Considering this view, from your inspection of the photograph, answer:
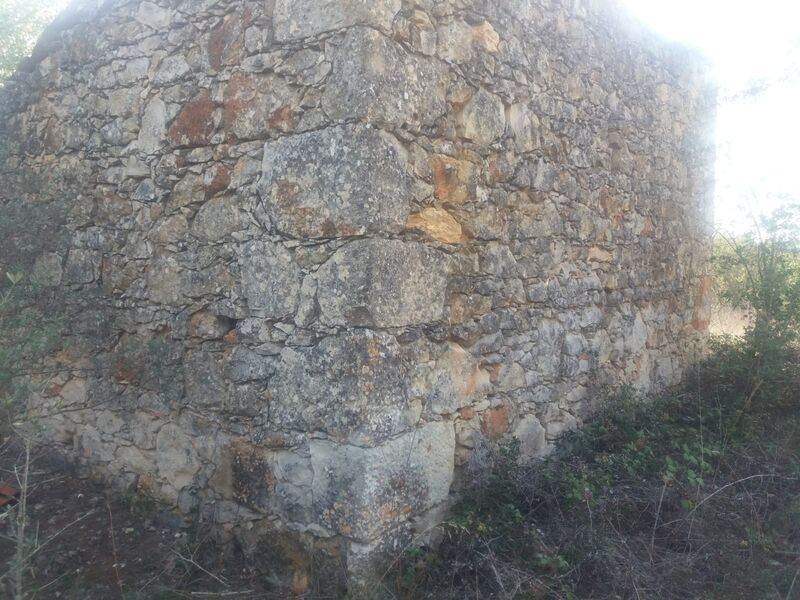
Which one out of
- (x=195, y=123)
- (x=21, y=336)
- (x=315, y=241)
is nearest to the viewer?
(x=315, y=241)

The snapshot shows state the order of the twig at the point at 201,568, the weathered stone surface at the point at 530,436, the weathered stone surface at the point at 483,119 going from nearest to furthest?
the twig at the point at 201,568 < the weathered stone surface at the point at 483,119 < the weathered stone surface at the point at 530,436

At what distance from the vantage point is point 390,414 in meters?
2.82

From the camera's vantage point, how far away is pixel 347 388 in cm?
273

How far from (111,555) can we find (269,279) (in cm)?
146

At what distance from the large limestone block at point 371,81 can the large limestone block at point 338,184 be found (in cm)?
8

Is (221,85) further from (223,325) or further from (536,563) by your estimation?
(536,563)

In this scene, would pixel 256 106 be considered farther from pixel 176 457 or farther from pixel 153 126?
pixel 176 457

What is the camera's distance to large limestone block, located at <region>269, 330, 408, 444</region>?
8.96 ft

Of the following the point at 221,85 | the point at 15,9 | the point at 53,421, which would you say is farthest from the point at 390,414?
the point at 15,9

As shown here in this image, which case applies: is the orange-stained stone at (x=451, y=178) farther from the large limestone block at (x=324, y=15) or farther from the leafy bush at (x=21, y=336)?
the leafy bush at (x=21, y=336)

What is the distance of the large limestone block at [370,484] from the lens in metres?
2.74

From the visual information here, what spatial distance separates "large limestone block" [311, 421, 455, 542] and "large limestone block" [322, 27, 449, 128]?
130 centimetres

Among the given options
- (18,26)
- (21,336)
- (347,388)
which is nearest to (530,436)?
(347,388)

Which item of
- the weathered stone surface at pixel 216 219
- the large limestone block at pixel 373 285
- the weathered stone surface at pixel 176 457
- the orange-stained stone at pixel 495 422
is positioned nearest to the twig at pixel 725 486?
the orange-stained stone at pixel 495 422
